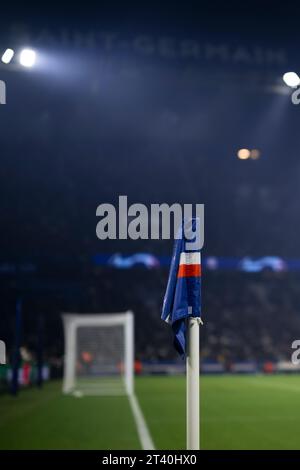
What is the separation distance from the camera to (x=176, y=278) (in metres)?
4.95

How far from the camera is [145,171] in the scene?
39.1 meters

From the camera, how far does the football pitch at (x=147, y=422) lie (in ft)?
31.1

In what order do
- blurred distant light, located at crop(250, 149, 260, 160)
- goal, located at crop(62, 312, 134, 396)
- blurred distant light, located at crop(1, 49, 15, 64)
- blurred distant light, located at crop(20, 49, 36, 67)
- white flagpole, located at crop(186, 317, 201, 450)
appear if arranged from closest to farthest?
white flagpole, located at crop(186, 317, 201, 450), blurred distant light, located at crop(1, 49, 15, 64), blurred distant light, located at crop(20, 49, 36, 67), goal, located at crop(62, 312, 134, 396), blurred distant light, located at crop(250, 149, 260, 160)

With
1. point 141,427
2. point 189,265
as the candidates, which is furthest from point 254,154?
point 189,265

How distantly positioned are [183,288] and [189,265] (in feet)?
0.56

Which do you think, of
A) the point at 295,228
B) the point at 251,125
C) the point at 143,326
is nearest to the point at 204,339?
the point at 143,326

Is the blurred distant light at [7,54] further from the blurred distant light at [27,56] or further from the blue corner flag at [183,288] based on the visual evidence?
the blue corner flag at [183,288]

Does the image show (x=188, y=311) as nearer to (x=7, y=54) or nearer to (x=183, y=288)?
(x=183, y=288)

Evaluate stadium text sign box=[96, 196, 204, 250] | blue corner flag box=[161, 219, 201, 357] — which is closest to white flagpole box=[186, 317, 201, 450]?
blue corner flag box=[161, 219, 201, 357]

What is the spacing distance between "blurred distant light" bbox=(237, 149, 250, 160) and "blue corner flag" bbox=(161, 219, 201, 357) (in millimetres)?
29544

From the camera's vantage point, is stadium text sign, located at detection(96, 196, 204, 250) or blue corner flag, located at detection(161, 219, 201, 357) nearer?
blue corner flag, located at detection(161, 219, 201, 357)

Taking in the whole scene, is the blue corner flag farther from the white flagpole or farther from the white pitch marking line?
the white pitch marking line

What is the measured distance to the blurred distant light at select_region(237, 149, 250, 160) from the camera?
3423cm

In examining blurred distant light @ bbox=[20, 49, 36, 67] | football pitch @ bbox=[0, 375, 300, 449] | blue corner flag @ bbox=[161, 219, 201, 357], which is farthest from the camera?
blurred distant light @ bbox=[20, 49, 36, 67]
